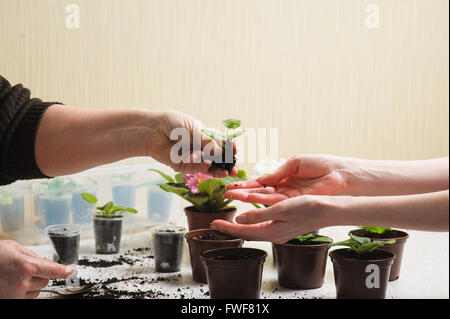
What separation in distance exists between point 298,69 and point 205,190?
3.98 ft

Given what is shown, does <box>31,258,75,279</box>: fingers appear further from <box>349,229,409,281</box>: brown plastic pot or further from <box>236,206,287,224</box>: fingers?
<box>349,229,409,281</box>: brown plastic pot

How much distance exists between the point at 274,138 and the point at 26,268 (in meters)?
1.62

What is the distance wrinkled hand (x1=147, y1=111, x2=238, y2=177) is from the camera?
1151 mm

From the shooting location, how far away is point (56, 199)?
1615 millimetres

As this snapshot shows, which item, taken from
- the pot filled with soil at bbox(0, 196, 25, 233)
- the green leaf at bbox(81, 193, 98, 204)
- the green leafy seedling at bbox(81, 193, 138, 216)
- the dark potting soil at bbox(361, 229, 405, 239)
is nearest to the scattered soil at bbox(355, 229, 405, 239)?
the dark potting soil at bbox(361, 229, 405, 239)

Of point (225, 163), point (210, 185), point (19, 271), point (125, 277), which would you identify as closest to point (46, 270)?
point (19, 271)

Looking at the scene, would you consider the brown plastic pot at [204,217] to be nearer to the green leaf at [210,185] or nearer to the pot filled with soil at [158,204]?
the green leaf at [210,185]

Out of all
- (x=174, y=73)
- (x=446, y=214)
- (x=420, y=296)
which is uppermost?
(x=174, y=73)

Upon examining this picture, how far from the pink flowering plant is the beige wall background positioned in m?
0.85

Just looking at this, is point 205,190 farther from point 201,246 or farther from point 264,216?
point 264,216

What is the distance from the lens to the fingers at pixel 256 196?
1.19 meters

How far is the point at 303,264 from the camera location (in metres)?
1.19

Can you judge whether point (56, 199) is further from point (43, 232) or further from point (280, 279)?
point (280, 279)

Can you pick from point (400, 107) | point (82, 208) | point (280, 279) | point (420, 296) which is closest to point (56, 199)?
point (82, 208)
